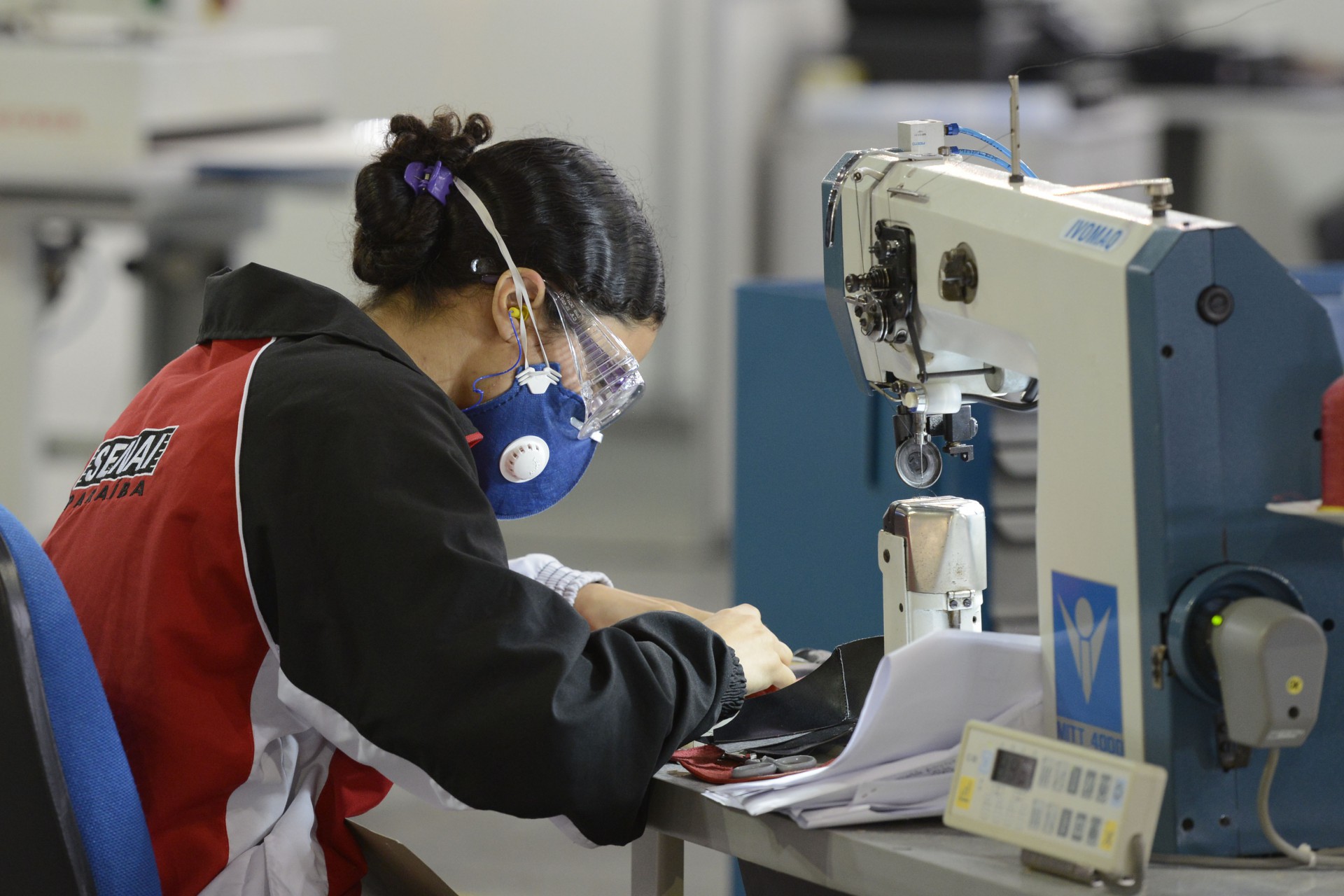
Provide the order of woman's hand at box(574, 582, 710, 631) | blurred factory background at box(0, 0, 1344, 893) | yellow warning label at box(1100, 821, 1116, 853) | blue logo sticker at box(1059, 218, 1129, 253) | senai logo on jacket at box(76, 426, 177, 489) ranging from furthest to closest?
blurred factory background at box(0, 0, 1344, 893) < woman's hand at box(574, 582, 710, 631) < senai logo on jacket at box(76, 426, 177, 489) < blue logo sticker at box(1059, 218, 1129, 253) < yellow warning label at box(1100, 821, 1116, 853)

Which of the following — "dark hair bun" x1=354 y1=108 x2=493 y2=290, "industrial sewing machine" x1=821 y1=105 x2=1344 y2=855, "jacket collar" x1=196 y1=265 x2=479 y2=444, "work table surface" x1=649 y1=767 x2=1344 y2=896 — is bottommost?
"work table surface" x1=649 y1=767 x2=1344 y2=896

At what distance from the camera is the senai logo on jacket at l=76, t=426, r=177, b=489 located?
4.04ft

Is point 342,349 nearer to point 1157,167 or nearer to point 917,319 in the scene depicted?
point 917,319

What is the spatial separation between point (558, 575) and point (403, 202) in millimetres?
409

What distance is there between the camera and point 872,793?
1102 millimetres

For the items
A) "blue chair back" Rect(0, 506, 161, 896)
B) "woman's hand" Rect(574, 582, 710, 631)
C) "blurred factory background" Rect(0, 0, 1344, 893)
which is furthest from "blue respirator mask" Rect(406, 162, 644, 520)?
"blurred factory background" Rect(0, 0, 1344, 893)

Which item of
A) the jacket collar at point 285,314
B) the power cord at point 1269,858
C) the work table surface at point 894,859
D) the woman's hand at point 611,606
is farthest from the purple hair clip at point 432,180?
the power cord at point 1269,858

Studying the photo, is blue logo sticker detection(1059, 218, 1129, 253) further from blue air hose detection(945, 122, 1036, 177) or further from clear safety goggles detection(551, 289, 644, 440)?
clear safety goggles detection(551, 289, 644, 440)

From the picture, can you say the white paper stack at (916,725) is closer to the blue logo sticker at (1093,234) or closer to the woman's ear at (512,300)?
the blue logo sticker at (1093,234)

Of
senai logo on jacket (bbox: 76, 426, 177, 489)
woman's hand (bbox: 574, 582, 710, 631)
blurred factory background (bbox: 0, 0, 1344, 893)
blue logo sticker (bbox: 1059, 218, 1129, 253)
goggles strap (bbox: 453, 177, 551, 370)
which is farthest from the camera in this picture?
blurred factory background (bbox: 0, 0, 1344, 893)

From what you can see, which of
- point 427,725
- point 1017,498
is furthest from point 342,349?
point 1017,498

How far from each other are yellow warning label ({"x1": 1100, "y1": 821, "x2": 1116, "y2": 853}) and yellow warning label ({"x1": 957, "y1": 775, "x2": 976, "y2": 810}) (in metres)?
0.09

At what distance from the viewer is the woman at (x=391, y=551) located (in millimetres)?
1087

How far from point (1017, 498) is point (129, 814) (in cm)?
132
